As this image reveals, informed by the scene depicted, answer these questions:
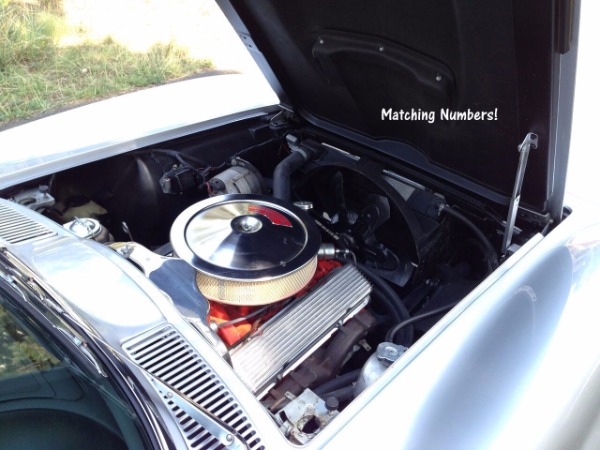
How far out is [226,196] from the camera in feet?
4.29

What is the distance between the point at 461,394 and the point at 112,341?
581mm

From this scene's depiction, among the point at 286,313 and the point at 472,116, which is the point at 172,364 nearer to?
the point at 286,313

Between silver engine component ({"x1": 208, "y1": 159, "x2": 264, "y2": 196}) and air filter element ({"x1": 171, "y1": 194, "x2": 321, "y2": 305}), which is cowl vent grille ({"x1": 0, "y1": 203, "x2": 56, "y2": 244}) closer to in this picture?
air filter element ({"x1": 171, "y1": 194, "x2": 321, "y2": 305})

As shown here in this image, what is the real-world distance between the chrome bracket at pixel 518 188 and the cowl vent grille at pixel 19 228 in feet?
3.35

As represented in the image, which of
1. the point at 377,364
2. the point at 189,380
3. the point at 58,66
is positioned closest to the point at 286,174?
the point at 377,364

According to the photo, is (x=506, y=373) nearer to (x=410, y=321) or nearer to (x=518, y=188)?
(x=410, y=321)

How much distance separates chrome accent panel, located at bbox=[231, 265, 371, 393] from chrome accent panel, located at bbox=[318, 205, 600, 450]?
25cm

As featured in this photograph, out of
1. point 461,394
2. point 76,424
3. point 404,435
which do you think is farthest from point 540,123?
point 76,424

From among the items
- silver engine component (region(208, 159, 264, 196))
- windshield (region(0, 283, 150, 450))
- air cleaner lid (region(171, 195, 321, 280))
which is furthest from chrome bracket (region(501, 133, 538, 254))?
windshield (region(0, 283, 150, 450))

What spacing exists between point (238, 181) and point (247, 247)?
0.46 m

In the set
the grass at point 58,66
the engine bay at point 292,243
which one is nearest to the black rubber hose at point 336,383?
the engine bay at point 292,243

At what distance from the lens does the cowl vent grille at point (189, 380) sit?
2.36ft

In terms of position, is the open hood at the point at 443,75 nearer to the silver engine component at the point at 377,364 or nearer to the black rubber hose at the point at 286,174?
the black rubber hose at the point at 286,174

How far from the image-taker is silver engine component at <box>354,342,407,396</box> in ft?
3.09
